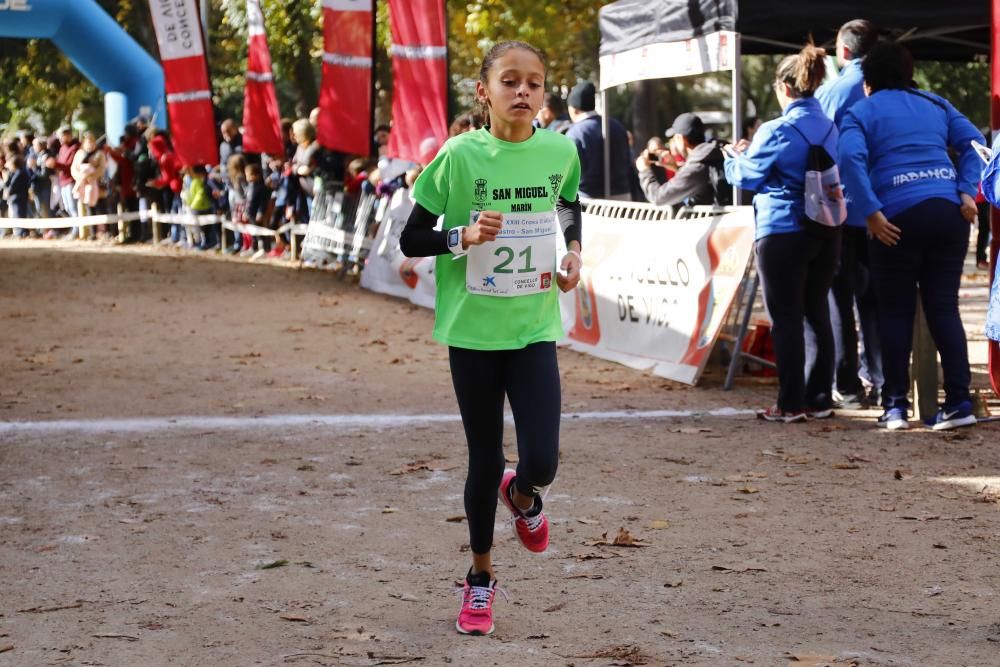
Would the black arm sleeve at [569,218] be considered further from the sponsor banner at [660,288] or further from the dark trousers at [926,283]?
the sponsor banner at [660,288]

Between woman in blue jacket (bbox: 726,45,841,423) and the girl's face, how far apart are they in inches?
156

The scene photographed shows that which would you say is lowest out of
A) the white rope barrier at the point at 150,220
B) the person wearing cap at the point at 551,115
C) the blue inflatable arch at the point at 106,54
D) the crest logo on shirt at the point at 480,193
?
the white rope barrier at the point at 150,220

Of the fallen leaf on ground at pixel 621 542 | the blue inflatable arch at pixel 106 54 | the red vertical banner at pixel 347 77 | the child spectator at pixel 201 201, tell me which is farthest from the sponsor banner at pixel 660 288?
the blue inflatable arch at pixel 106 54

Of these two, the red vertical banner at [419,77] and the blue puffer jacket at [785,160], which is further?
the red vertical banner at [419,77]

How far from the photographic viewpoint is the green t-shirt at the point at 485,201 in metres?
4.68

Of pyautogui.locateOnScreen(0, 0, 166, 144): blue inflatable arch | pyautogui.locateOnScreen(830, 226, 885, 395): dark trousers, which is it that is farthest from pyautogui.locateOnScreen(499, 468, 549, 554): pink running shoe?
pyautogui.locateOnScreen(0, 0, 166, 144): blue inflatable arch

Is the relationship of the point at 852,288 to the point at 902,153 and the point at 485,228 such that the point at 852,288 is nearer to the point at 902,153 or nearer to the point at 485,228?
the point at 902,153

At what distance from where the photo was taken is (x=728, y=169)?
8727 millimetres

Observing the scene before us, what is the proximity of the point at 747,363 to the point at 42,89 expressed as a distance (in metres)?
A: 48.8

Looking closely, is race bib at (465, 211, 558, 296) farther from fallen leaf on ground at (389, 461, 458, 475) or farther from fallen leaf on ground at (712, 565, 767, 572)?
fallen leaf on ground at (389, 461, 458, 475)

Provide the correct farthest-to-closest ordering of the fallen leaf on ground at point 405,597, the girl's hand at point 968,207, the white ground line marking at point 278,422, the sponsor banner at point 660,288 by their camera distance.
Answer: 1. the sponsor banner at point 660,288
2. the white ground line marking at point 278,422
3. the girl's hand at point 968,207
4. the fallen leaf on ground at point 405,597

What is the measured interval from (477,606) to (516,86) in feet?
5.28

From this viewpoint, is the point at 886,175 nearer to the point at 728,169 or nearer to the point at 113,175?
the point at 728,169

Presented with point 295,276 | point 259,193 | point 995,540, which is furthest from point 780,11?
point 259,193
